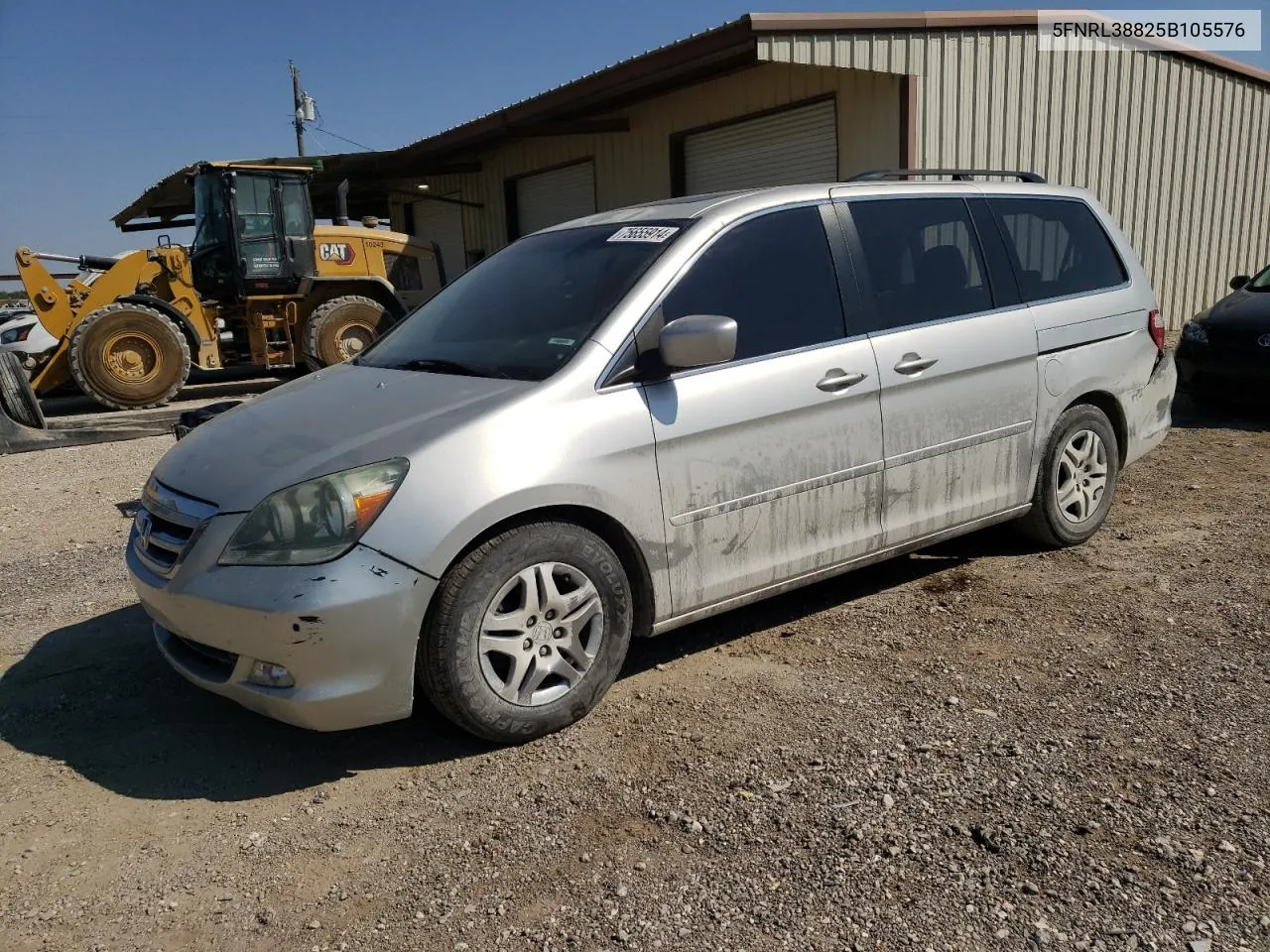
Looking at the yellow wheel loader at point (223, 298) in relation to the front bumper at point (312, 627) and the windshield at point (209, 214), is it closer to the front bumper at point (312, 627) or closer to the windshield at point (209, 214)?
the windshield at point (209, 214)

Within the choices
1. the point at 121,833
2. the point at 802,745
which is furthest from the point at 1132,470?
the point at 121,833

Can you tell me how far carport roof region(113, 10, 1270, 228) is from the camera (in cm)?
933

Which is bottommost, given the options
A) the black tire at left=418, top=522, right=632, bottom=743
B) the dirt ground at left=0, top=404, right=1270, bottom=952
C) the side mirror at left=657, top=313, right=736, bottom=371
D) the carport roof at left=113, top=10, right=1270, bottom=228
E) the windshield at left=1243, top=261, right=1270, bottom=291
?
the dirt ground at left=0, top=404, right=1270, bottom=952

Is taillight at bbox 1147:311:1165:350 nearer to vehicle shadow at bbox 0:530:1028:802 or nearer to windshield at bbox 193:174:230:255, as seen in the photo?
vehicle shadow at bbox 0:530:1028:802

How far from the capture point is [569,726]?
3.42 m

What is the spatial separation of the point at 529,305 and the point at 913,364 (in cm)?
158

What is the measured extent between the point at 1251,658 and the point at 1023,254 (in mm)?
2035

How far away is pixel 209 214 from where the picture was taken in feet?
43.0

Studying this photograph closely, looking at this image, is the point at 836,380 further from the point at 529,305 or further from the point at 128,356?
the point at 128,356

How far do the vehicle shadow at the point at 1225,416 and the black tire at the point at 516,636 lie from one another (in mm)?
6732

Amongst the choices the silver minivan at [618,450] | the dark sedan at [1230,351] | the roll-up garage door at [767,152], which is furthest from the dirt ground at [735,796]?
the roll-up garage door at [767,152]

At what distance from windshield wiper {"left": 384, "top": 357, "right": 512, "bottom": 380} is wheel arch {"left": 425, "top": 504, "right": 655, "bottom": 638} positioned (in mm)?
537

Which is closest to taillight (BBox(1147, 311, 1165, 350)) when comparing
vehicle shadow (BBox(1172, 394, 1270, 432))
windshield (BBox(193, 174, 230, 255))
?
vehicle shadow (BBox(1172, 394, 1270, 432))

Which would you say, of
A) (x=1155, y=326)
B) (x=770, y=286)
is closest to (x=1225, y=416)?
(x=1155, y=326)
